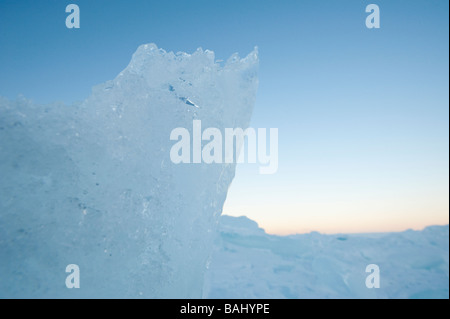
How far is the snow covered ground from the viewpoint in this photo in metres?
10.5

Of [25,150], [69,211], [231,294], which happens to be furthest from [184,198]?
[231,294]

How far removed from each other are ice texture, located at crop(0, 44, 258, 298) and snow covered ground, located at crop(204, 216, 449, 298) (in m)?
7.24

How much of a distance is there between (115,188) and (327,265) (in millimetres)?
12275

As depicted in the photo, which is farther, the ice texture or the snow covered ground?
the snow covered ground

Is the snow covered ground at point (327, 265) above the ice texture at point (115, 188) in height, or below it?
below

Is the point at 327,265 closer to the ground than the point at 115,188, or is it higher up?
closer to the ground

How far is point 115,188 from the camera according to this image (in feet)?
9.70

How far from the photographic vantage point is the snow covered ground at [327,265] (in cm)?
1054

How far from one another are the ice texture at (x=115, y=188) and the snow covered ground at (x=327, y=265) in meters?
7.24

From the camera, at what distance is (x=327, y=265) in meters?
12.6

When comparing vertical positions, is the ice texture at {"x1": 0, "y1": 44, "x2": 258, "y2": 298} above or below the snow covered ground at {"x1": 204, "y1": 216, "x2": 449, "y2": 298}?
above

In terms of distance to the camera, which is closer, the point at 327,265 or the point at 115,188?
the point at 115,188

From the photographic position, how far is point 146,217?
3.09 metres

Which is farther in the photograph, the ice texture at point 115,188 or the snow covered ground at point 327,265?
the snow covered ground at point 327,265
